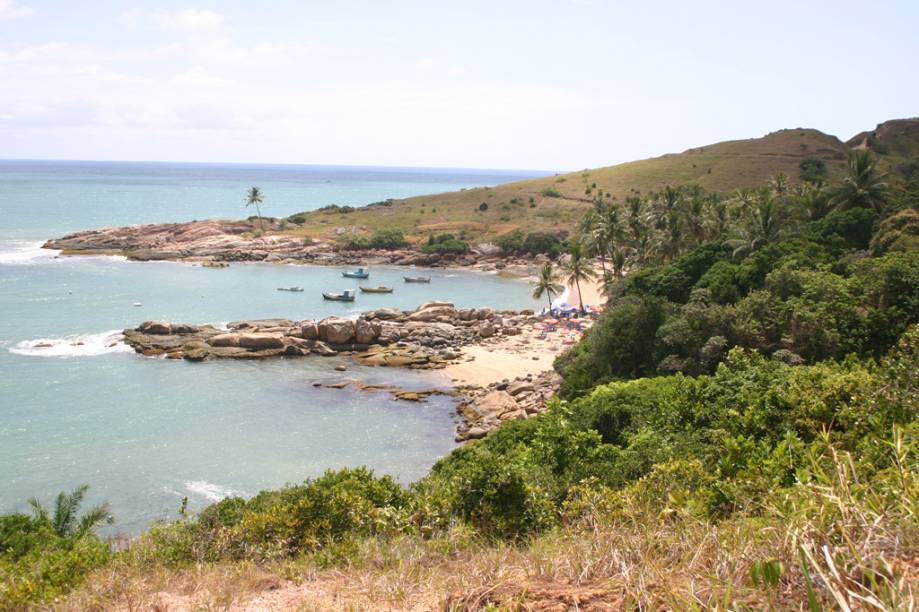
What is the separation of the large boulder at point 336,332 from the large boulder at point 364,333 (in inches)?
16.3

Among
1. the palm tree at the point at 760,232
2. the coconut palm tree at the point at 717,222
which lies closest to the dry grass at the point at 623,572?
the palm tree at the point at 760,232

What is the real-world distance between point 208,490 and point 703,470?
68.5 ft

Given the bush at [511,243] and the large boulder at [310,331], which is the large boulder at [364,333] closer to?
the large boulder at [310,331]

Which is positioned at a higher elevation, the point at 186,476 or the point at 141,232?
the point at 141,232

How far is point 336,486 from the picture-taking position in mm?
15328

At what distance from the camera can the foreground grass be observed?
17.1 feet

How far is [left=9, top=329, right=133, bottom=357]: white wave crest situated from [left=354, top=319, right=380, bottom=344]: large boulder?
53.0 ft

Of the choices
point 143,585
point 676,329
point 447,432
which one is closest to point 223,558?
point 143,585

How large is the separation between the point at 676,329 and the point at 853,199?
22.5 metres

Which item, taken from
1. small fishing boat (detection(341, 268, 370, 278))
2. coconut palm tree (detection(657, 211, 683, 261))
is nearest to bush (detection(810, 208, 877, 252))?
coconut palm tree (detection(657, 211, 683, 261))

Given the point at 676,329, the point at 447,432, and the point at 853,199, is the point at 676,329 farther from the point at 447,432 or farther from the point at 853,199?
the point at 853,199

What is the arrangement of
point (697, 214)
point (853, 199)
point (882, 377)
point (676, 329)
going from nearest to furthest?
1. point (882, 377)
2. point (676, 329)
3. point (853, 199)
4. point (697, 214)

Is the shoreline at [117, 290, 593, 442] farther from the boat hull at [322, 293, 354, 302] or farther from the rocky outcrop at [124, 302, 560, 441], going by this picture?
Answer: the boat hull at [322, 293, 354, 302]

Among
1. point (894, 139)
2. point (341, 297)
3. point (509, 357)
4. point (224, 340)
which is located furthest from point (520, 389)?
point (894, 139)
